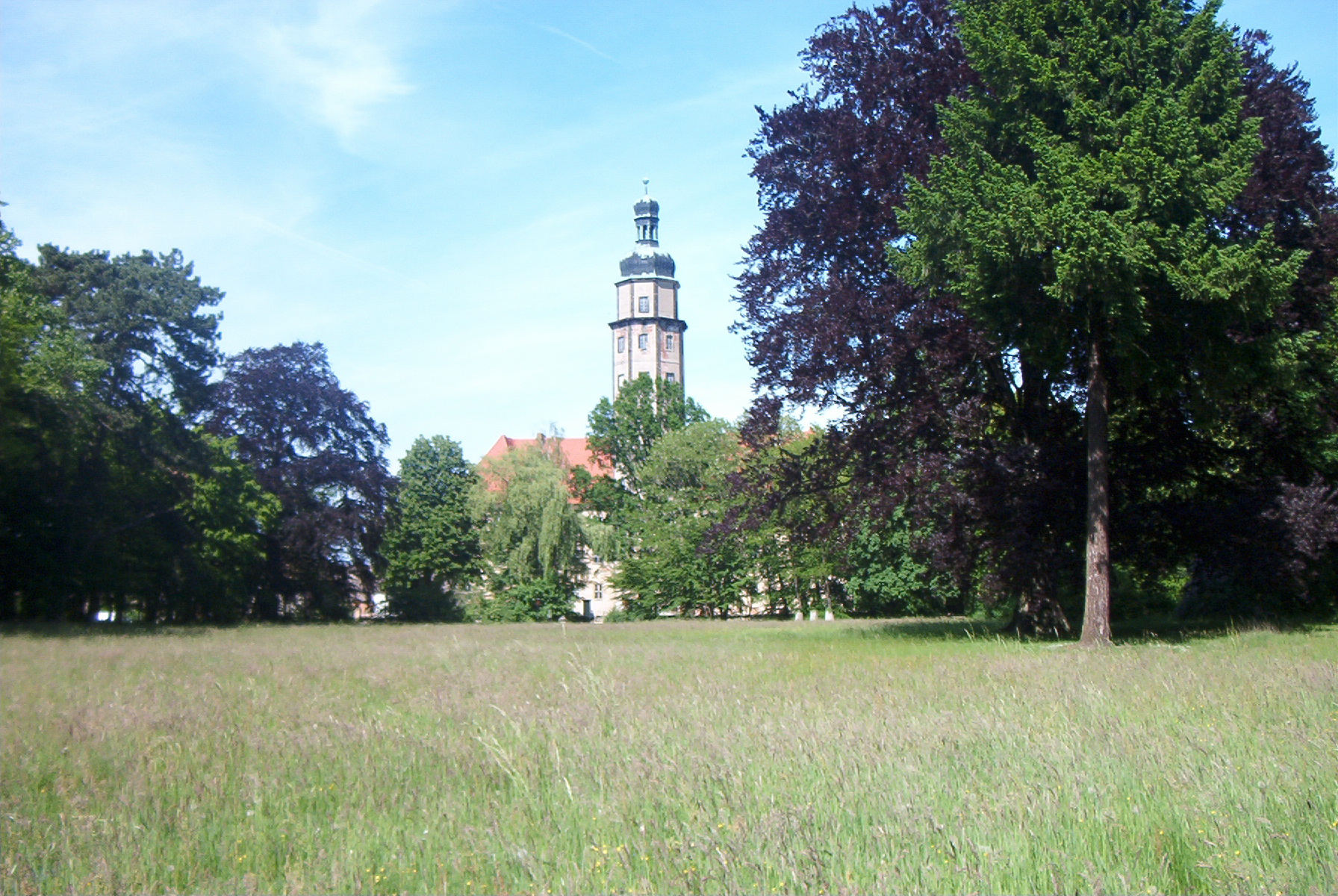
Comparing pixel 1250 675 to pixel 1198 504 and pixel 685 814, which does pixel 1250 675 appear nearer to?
pixel 685 814

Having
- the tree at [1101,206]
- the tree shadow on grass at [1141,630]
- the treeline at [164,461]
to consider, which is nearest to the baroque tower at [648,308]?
the treeline at [164,461]

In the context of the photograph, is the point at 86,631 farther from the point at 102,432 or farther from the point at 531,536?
the point at 531,536

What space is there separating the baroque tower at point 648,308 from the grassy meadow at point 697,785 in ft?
344

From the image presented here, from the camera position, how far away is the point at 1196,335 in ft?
53.1

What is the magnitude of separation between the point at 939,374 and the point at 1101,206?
439 cm

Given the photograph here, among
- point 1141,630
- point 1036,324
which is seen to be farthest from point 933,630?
point 1036,324

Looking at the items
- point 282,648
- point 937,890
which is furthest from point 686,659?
point 937,890

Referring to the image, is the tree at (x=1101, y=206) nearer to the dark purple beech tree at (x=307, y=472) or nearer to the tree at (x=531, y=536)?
the dark purple beech tree at (x=307, y=472)

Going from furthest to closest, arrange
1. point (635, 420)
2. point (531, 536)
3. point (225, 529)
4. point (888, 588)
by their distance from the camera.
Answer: point (635, 420) → point (531, 536) → point (888, 588) → point (225, 529)

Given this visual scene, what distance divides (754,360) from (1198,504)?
9106 millimetres

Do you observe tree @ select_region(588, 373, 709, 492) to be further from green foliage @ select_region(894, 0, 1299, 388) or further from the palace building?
green foliage @ select_region(894, 0, 1299, 388)

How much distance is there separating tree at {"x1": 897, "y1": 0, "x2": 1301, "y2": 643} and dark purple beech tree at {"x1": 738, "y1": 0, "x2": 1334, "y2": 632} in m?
1.47

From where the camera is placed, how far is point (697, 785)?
5762mm

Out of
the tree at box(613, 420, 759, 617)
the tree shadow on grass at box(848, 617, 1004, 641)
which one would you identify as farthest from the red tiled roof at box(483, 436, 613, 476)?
the tree shadow on grass at box(848, 617, 1004, 641)
